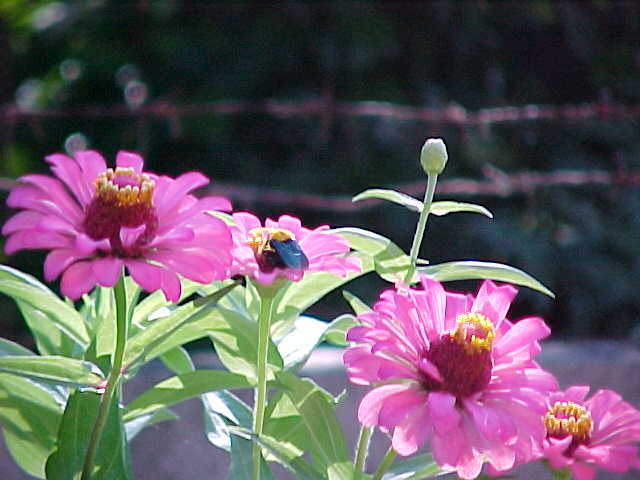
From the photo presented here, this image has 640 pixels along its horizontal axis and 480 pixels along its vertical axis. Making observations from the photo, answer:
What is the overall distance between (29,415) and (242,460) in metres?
0.12

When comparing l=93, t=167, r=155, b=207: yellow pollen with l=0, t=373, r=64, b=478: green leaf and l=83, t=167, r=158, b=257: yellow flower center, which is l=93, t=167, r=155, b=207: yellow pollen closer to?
l=83, t=167, r=158, b=257: yellow flower center

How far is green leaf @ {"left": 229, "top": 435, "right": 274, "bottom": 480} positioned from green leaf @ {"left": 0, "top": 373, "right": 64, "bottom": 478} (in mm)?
105

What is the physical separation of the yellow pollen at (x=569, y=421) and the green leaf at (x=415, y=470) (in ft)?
0.16

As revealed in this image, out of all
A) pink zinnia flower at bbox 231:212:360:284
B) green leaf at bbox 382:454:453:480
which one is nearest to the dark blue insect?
pink zinnia flower at bbox 231:212:360:284

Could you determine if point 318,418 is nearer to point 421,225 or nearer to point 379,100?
point 421,225

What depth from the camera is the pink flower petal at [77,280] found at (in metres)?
0.35

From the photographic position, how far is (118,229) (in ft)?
1.26

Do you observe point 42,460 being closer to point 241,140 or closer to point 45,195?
point 45,195

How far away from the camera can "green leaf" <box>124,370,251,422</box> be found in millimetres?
417

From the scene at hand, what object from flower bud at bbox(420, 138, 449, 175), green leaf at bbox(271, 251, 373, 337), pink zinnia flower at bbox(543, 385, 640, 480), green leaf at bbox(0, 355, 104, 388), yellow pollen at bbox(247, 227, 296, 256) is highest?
flower bud at bbox(420, 138, 449, 175)

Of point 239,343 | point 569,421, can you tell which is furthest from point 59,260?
point 569,421

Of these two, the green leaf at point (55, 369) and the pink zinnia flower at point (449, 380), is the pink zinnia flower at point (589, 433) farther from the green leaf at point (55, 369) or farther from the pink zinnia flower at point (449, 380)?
the green leaf at point (55, 369)

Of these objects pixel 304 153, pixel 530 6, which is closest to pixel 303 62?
pixel 304 153

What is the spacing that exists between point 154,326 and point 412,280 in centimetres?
11
